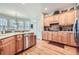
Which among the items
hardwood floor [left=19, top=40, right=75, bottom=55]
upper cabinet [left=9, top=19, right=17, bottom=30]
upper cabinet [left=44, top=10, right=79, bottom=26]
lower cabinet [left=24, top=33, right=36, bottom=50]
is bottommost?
hardwood floor [left=19, top=40, right=75, bottom=55]

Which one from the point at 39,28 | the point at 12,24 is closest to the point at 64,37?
the point at 39,28

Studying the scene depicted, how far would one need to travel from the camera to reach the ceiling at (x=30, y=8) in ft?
6.98

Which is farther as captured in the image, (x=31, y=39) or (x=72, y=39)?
(x=31, y=39)

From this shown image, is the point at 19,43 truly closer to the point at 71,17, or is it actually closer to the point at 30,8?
the point at 30,8

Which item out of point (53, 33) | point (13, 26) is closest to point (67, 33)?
point (53, 33)

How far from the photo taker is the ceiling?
6.98 ft

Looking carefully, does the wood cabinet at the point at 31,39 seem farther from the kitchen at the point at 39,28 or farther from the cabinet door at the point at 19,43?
the cabinet door at the point at 19,43

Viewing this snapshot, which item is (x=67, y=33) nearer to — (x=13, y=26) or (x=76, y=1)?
(x=76, y=1)

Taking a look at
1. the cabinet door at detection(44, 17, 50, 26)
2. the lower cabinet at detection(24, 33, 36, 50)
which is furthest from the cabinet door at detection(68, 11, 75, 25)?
the lower cabinet at detection(24, 33, 36, 50)

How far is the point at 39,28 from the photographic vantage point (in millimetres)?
2230

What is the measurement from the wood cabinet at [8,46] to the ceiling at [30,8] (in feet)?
1.49

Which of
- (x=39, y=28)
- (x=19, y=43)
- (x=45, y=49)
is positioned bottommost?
(x=45, y=49)

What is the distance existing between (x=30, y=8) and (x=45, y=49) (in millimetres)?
777

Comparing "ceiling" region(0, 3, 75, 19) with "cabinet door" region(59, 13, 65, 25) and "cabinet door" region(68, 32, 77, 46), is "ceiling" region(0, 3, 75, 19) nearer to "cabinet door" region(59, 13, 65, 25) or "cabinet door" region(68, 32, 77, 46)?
"cabinet door" region(59, 13, 65, 25)
